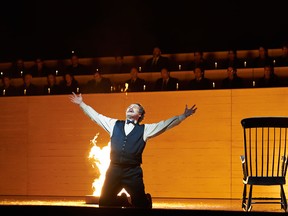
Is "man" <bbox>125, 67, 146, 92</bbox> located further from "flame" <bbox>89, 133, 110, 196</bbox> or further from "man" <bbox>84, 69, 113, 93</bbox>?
"flame" <bbox>89, 133, 110, 196</bbox>

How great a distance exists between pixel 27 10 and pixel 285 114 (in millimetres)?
5379

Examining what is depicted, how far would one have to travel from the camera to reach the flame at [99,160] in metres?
7.86

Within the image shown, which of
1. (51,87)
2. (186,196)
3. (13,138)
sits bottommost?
(186,196)

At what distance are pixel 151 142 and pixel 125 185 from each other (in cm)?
346

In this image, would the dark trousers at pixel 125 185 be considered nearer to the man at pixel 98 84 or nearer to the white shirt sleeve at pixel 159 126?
the white shirt sleeve at pixel 159 126

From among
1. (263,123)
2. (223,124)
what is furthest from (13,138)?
(263,123)

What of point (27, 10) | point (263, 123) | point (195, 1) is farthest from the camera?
point (27, 10)

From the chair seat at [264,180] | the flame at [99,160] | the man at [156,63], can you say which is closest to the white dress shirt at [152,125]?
the chair seat at [264,180]

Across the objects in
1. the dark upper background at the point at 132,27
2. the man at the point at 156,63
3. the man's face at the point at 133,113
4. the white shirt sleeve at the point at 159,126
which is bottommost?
the white shirt sleeve at the point at 159,126

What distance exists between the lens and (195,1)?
36.7ft

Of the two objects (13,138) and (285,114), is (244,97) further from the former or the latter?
(13,138)

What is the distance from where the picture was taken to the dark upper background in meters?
10.7

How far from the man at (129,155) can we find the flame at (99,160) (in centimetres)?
216

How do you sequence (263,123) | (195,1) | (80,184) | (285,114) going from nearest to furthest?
(263,123)
(285,114)
(80,184)
(195,1)
